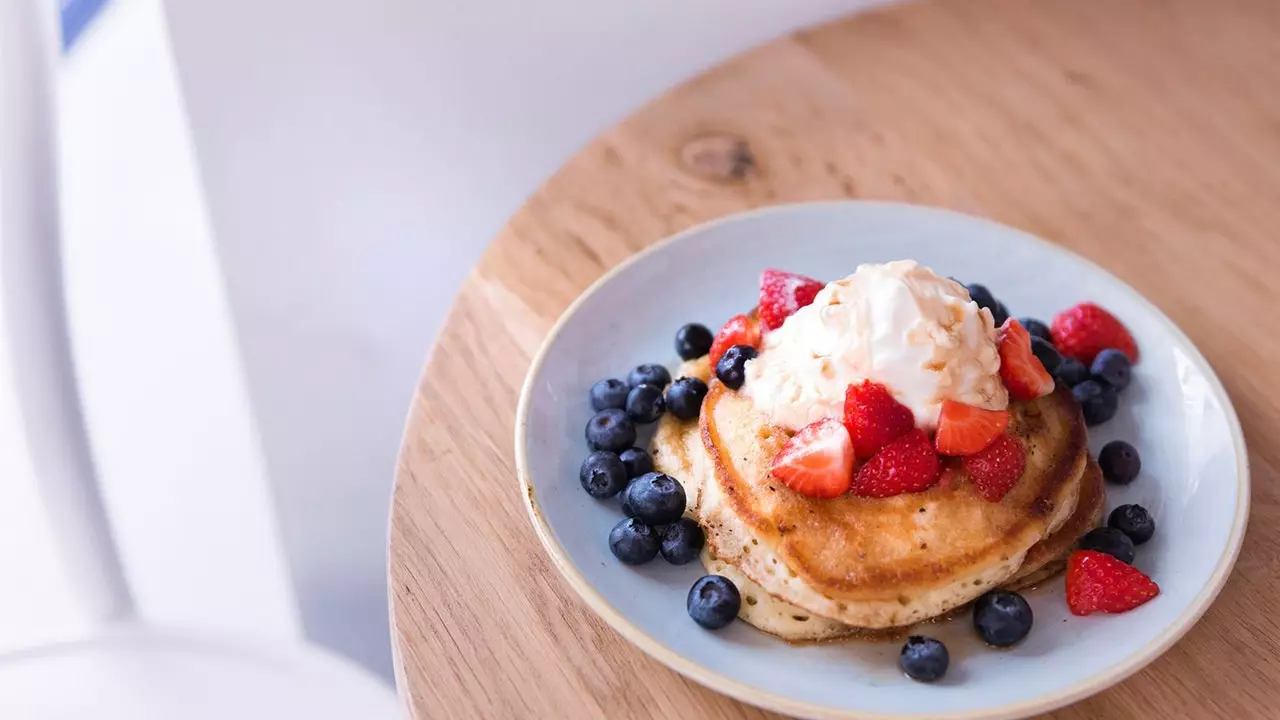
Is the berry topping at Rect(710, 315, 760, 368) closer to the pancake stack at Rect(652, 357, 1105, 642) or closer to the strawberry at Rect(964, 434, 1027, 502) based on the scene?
the pancake stack at Rect(652, 357, 1105, 642)

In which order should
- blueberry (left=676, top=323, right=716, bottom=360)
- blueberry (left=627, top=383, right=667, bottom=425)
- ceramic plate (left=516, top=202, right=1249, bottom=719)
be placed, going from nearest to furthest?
1. ceramic plate (left=516, top=202, right=1249, bottom=719)
2. blueberry (left=627, top=383, right=667, bottom=425)
3. blueberry (left=676, top=323, right=716, bottom=360)

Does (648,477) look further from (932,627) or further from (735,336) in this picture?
(932,627)

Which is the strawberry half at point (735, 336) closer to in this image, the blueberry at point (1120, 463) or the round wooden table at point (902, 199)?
the round wooden table at point (902, 199)

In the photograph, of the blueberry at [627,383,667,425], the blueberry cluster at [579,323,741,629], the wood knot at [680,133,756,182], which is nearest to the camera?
the blueberry cluster at [579,323,741,629]

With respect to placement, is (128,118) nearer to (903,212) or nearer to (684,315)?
(684,315)

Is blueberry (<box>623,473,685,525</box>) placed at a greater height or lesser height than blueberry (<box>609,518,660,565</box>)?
greater

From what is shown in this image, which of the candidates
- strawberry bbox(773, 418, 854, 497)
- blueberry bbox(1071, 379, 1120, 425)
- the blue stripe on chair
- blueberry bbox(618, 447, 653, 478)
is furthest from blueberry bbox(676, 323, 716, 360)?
the blue stripe on chair
